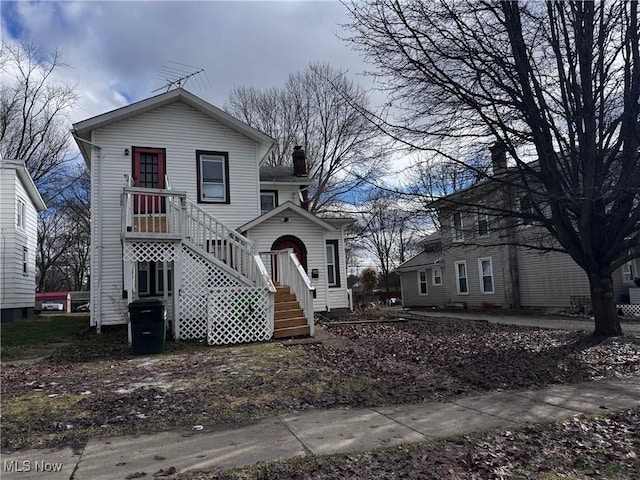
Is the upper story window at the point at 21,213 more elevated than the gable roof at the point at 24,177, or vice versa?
the gable roof at the point at 24,177

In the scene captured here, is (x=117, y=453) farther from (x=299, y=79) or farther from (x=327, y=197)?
(x=299, y=79)

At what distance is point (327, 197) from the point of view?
3006 centimetres

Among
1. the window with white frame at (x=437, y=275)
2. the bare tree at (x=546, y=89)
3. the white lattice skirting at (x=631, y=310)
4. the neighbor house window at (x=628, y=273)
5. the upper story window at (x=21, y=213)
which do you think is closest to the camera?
the bare tree at (x=546, y=89)

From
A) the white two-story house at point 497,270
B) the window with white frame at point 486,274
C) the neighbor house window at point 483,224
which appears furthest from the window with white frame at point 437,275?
the neighbor house window at point 483,224

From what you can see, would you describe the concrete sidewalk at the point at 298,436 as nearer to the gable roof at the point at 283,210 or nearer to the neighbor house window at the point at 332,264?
the gable roof at the point at 283,210

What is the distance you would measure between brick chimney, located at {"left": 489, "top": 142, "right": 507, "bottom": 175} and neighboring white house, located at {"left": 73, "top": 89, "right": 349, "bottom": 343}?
4947mm

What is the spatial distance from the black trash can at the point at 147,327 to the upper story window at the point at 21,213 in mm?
11858

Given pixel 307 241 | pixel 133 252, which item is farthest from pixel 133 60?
pixel 307 241

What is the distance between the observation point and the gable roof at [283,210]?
14.4 metres

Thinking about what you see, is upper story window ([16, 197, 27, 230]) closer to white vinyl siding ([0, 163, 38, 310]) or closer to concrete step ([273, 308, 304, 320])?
white vinyl siding ([0, 163, 38, 310])

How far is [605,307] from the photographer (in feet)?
30.6

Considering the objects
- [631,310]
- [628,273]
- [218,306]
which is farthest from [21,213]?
[628,273]

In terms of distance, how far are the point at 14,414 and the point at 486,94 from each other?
8937 millimetres

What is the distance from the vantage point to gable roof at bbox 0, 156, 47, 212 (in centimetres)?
1606
